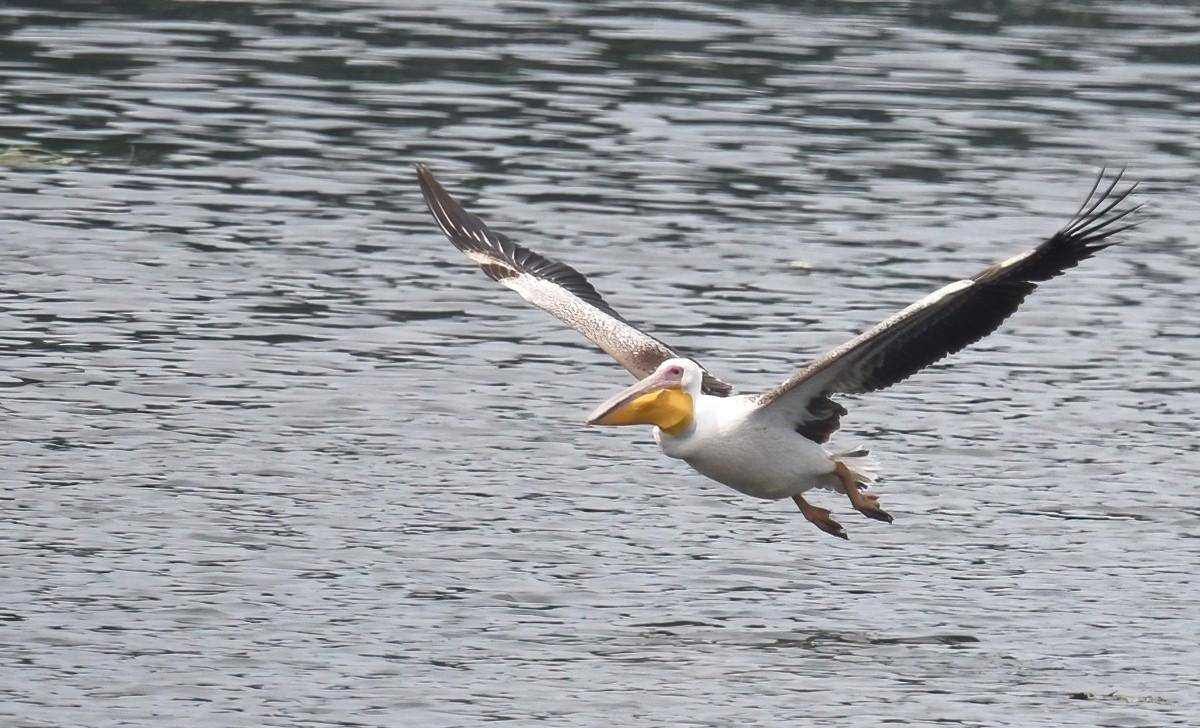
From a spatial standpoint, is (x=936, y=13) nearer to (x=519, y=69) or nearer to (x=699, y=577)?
(x=519, y=69)

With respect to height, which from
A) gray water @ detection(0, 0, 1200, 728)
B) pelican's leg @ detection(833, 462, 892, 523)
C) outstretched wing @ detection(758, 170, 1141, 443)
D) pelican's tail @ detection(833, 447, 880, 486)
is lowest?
gray water @ detection(0, 0, 1200, 728)

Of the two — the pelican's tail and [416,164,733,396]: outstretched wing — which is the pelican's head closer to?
the pelican's tail

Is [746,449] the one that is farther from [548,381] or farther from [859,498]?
[548,381]

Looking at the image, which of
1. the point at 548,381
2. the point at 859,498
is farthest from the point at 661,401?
the point at 548,381

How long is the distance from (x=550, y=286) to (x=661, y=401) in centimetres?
261

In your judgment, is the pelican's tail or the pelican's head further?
the pelican's tail

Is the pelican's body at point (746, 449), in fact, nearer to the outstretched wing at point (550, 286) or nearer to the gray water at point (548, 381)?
the gray water at point (548, 381)

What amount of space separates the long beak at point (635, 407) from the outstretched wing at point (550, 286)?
42.7 inches

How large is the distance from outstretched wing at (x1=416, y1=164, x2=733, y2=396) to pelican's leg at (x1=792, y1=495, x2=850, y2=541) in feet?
2.68

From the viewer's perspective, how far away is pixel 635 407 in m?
10.6

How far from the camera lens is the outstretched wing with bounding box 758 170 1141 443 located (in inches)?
383

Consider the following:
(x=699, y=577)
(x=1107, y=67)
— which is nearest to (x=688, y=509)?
(x=699, y=577)

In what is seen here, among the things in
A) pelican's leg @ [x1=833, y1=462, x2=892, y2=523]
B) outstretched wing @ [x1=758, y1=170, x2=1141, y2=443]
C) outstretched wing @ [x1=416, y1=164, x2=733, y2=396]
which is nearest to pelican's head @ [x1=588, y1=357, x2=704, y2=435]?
outstretched wing @ [x1=758, y1=170, x2=1141, y2=443]

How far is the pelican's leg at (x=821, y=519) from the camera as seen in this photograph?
1118 centimetres
